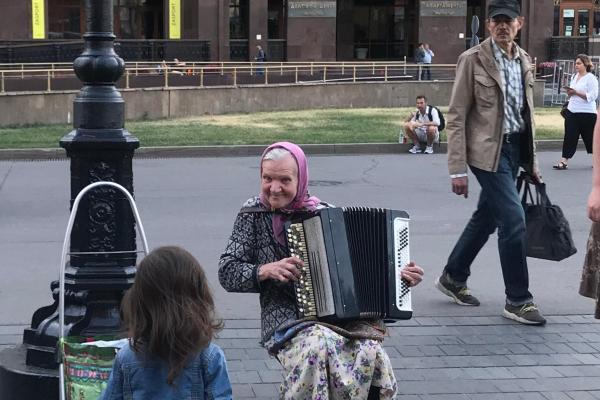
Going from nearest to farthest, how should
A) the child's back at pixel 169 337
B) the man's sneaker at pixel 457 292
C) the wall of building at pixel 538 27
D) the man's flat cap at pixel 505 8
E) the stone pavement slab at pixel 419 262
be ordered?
the child's back at pixel 169 337 → the stone pavement slab at pixel 419 262 → the man's flat cap at pixel 505 8 → the man's sneaker at pixel 457 292 → the wall of building at pixel 538 27

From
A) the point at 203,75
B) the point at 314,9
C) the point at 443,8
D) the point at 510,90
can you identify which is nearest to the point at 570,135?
the point at 510,90

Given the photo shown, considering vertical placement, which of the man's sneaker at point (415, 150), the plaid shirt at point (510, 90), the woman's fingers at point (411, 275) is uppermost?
the plaid shirt at point (510, 90)

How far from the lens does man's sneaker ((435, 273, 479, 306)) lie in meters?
7.65

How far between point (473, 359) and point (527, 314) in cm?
90

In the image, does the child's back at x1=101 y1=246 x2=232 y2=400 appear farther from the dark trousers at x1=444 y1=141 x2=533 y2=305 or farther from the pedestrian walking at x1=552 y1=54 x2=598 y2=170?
the pedestrian walking at x1=552 y1=54 x2=598 y2=170

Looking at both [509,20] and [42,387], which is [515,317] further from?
[42,387]

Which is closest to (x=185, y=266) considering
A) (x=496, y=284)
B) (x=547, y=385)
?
(x=547, y=385)

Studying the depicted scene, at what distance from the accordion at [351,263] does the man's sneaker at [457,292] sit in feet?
10.6

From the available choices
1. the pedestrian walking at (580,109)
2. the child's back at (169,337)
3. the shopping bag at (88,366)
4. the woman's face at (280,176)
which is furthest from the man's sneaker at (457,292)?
the pedestrian walking at (580,109)

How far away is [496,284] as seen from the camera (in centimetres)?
841

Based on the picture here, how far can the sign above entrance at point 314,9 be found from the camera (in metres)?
47.0

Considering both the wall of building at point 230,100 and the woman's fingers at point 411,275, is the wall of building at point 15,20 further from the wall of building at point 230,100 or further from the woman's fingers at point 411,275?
the woman's fingers at point 411,275

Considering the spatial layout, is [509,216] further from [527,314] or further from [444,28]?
[444,28]

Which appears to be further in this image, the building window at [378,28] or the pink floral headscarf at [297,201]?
the building window at [378,28]
